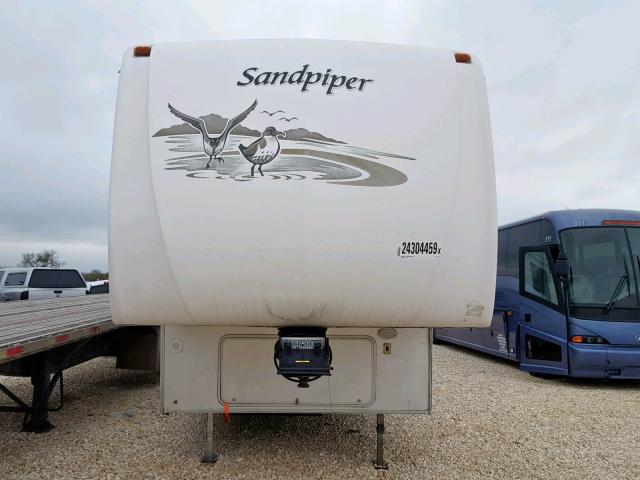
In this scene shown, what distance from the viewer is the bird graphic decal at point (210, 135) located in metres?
3.41

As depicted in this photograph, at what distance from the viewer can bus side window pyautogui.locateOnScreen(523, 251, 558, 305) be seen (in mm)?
8544

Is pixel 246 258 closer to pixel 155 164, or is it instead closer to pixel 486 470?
pixel 155 164

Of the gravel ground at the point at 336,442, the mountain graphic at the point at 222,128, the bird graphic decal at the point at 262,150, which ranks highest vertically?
the mountain graphic at the point at 222,128

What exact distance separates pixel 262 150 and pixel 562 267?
20.8 feet

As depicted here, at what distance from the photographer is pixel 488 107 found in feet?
12.0

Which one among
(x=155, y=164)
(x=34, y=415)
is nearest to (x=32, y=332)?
(x=34, y=415)

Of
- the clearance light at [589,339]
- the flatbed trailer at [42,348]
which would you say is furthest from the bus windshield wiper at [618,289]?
the flatbed trailer at [42,348]

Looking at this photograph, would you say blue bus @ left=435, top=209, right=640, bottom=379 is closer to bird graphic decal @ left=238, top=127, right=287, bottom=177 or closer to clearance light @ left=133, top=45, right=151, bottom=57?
bird graphic decal @ left=238, top=127, right=287, bottom=177

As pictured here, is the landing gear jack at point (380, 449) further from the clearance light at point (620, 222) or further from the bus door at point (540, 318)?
the clearance light at point (620, 222)

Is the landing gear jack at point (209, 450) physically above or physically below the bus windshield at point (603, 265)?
below

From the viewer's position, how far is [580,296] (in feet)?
26.9

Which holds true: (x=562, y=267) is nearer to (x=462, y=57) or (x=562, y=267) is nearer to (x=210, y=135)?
(x=462, y=57)

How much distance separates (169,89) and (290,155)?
3.16ft

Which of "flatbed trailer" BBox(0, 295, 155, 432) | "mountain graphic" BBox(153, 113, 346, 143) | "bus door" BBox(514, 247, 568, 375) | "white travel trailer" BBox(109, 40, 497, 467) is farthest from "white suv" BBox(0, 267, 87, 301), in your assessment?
"mountain graphic" BBox(153, 113, 346, 143)
